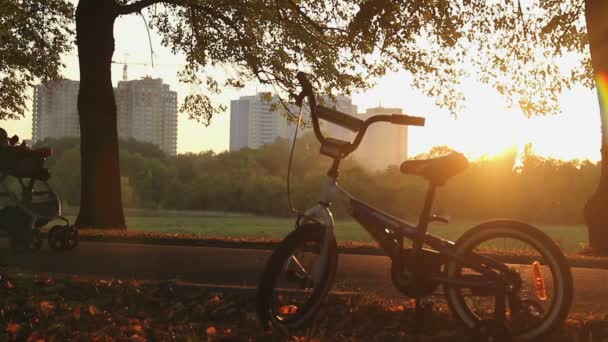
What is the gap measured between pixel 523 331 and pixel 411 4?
31.3 ft

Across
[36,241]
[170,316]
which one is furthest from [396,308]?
[36,241]

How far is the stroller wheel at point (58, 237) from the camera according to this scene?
9.33 meters

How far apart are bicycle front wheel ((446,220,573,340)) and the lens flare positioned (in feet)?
17.8

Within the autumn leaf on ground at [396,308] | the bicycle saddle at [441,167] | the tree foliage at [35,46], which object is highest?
the tree foliage at [35,46]

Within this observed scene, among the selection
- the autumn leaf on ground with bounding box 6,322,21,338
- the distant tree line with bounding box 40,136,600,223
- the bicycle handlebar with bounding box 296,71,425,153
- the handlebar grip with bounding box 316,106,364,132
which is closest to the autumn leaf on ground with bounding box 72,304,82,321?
the autumn leaf on ground with bounding box 6,322,21,338

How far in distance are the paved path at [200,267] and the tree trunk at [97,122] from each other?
6.74m

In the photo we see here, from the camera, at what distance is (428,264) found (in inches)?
170

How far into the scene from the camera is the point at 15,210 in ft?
30.0

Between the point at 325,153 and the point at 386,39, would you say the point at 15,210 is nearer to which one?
the point at 325,153

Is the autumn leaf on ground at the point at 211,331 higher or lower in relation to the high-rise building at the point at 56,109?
lower

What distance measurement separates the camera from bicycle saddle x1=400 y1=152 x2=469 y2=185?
417cm

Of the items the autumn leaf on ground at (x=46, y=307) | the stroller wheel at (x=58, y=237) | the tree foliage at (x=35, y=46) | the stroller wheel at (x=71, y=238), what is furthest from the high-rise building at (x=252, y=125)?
the autumn leaf on ground at (x=46, y=307)

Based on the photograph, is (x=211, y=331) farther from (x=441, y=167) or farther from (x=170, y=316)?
(x=441, y=167)

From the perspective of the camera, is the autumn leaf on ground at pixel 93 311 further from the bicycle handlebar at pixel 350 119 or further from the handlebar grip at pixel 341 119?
the handlebar grip at pixel 341 119
